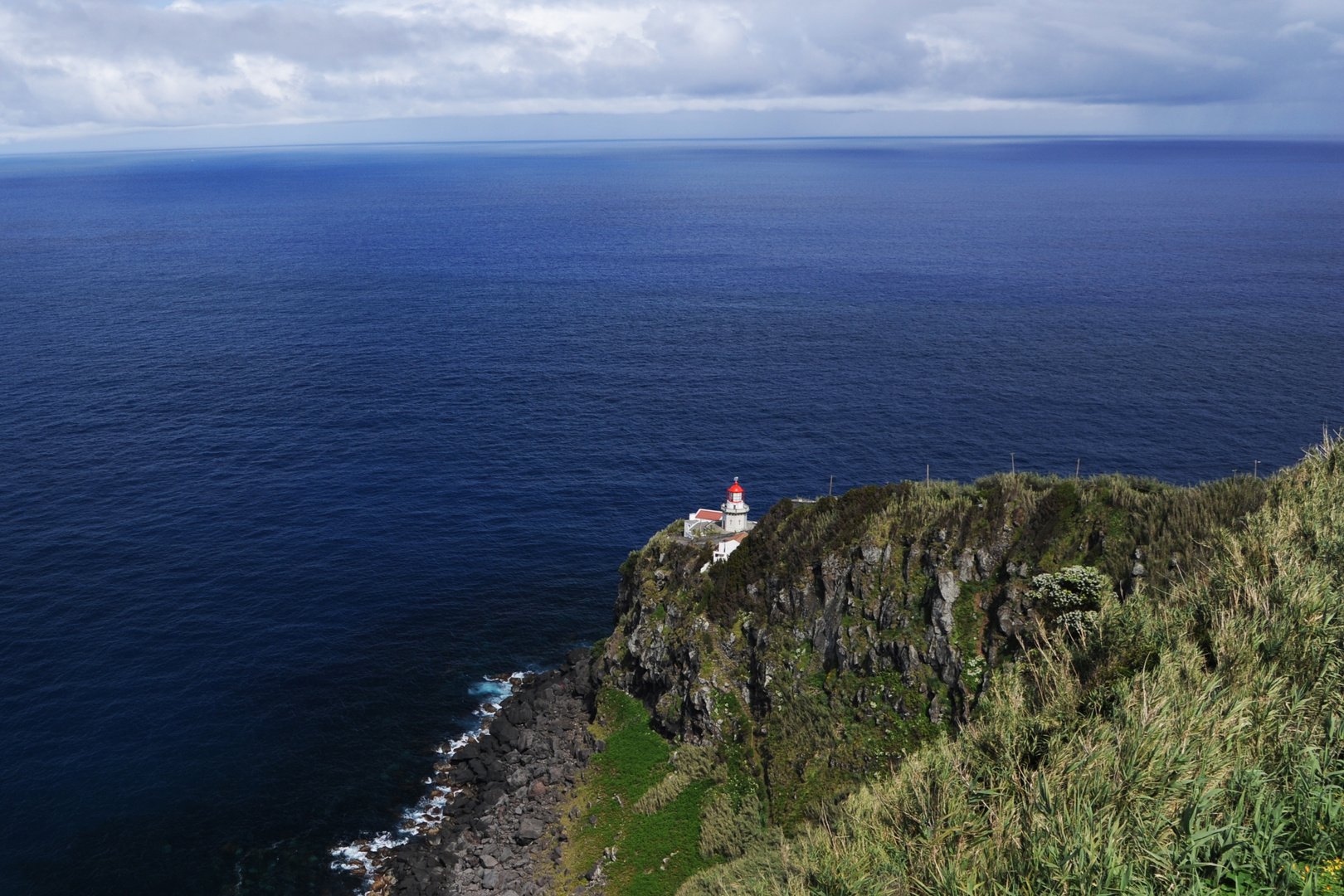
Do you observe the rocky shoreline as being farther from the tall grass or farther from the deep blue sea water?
the tall grass

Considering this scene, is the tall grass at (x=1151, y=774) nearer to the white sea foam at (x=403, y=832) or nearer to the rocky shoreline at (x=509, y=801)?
the rocky shoreline at (x=509, y=801)

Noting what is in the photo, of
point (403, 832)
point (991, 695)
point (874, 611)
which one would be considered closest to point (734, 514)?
point (874, 611)

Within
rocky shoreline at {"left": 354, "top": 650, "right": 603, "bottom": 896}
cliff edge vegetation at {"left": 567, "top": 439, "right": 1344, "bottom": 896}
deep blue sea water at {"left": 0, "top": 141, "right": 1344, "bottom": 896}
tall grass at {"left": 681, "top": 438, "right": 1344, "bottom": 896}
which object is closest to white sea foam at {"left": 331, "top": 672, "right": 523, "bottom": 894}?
rocky shoreline at {"left": 354, "top": 650, "right": 603, "bottom": 896}

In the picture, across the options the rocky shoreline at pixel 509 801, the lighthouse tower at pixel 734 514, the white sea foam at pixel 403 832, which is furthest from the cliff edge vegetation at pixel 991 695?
the white sea foam at pixel 403 832

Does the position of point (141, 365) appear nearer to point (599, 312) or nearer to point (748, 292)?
point (599, 312)

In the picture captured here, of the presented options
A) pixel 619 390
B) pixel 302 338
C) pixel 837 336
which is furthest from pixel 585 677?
pixel 302 338

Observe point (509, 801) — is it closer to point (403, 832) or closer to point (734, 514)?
point (403, 832)
